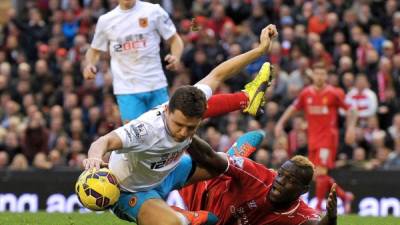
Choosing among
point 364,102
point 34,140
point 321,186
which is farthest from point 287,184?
point 34,140

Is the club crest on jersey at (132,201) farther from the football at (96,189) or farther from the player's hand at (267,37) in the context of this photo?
the player's hand at (267,37)

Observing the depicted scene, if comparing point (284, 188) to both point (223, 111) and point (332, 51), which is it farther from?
point (332, 51)

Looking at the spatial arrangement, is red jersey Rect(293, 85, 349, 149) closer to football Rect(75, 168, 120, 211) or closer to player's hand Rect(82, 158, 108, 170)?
football Rect(75, 168, 120, 211)

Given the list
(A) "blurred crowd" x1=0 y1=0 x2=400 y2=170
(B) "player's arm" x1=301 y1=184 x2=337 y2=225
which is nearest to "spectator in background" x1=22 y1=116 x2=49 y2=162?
(A) "blurred crowd" x1=0 y1=0 x2=400 y2=170

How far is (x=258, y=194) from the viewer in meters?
11.0

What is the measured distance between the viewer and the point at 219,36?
70.2 feet

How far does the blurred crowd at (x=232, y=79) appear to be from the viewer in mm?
19016

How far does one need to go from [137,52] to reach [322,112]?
3.87 meters

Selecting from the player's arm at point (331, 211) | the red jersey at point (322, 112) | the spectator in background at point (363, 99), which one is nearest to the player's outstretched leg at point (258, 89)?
the player's arm at point (331, 211)

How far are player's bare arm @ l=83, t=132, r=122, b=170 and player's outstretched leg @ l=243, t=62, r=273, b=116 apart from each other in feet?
7.43

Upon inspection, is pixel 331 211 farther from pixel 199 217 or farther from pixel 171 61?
pixel 171 61

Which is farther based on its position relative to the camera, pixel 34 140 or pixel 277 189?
pixel 34 140

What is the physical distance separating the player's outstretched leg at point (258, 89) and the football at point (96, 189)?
2.25m

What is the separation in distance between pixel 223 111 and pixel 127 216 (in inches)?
62.5
